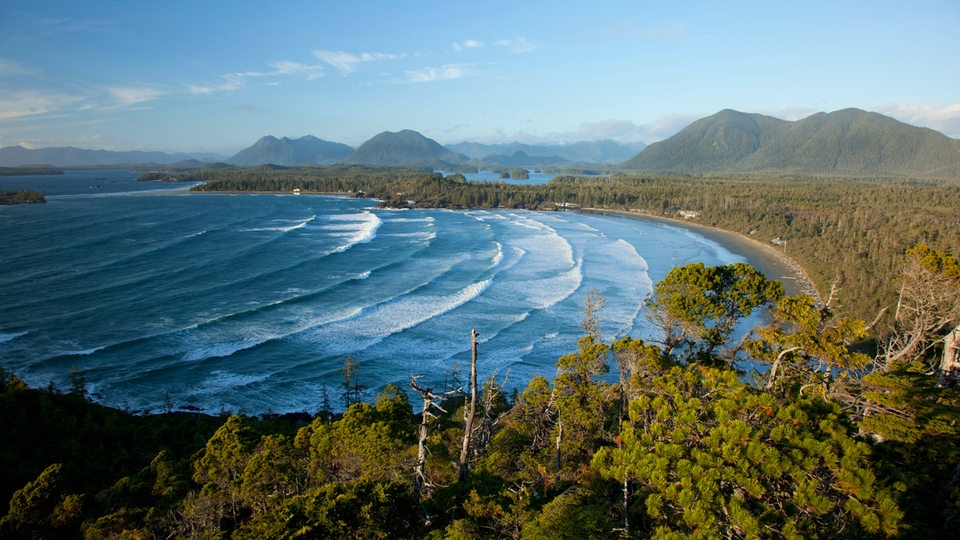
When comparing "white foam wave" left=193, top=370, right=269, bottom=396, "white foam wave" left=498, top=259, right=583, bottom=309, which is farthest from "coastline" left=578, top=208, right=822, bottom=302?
"white foam wave" left=193, top=370, right=269, bottom=396

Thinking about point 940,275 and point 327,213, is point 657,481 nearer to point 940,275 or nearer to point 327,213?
point 940,275

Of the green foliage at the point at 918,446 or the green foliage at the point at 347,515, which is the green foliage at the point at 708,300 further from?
the green foliage at the point at 347,515

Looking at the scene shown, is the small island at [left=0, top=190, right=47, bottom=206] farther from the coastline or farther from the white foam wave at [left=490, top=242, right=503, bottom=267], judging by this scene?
the coastline

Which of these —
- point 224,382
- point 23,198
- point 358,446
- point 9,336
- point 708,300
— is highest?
point 23,198

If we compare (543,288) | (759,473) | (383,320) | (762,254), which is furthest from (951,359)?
(762,254)

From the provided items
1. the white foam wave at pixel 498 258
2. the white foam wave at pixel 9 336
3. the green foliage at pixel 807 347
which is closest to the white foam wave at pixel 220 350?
the white foam wave at pixel 9 336

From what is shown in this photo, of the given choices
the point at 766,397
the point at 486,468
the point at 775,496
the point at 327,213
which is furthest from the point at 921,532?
the point at 327,213

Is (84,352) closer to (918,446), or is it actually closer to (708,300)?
(708,300)
